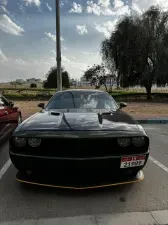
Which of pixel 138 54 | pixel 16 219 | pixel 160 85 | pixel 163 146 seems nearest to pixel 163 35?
pixel 138 54

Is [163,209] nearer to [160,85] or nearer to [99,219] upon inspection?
[99,219]

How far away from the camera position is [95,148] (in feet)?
10.1

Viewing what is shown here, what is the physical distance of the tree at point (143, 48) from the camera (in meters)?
21.2

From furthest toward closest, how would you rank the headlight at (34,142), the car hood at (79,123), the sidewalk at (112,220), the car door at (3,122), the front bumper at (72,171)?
1. the car door at (3,122)
2. the car hood at (79,123)
3. the headlight at (34,142)
4. the front bumper at (72,171)
5. the sidewalk at (112,220)

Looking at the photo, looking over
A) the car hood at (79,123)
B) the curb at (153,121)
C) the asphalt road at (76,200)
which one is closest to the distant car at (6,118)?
the asphalt road at (76,200)

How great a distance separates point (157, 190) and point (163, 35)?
2065 centimetres

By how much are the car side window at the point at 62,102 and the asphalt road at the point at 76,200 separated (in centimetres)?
153

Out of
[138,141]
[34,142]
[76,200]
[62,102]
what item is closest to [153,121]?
[62,102]

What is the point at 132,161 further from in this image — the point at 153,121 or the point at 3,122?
the point at 153,121

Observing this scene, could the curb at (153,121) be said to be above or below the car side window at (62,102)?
below

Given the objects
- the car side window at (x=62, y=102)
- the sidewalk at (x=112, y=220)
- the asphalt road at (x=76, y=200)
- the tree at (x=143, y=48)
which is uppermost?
the tree at (x=143, y=48)

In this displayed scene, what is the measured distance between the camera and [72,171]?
301cm

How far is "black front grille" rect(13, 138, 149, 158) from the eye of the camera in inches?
119

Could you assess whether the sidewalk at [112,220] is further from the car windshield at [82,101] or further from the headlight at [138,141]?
the car windshield at [82,101]
